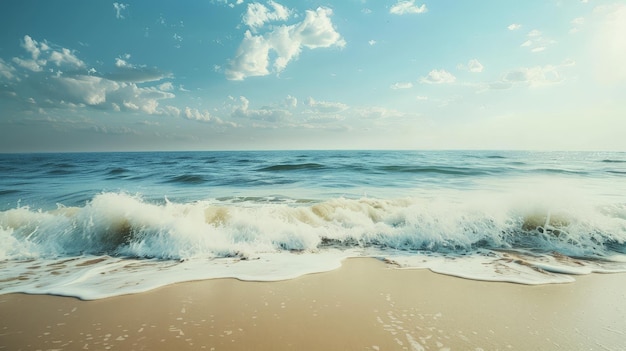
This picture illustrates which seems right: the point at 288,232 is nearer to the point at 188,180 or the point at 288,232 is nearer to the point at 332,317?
the point at 332,317

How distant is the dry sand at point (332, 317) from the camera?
9.41 ft

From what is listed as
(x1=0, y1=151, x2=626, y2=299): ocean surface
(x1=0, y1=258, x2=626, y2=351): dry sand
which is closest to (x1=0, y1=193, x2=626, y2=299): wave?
(x1=0, y1=151, x2=626, y2=299): ocean surface

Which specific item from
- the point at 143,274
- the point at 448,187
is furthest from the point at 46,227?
the point at 448,187

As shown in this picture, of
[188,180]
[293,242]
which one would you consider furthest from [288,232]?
[188,180]

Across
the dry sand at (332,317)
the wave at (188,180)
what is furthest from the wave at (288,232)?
the wave at (188,180)

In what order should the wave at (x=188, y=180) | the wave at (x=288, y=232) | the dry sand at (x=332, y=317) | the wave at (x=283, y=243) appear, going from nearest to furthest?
the dry sand at (x=332, y=317), the wave at (x=283, y=243), the wave at (x=288, y=232), the wave at (x=188, y=180)

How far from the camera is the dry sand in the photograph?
2869 millimetres

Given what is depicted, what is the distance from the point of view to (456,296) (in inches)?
153

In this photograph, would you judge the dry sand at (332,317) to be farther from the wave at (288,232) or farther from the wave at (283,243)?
the wave at (288,232)

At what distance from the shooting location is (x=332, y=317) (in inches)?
131

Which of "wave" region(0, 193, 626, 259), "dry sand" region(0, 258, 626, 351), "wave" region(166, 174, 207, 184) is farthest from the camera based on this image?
"wave" region(166, 174, 207, 184)

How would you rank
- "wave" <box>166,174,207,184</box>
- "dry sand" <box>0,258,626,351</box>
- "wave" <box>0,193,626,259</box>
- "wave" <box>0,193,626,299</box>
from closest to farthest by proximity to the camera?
"dry sand" <box>0,258,626,351</box>
"wave" <box>0,193,626,299</box>
"wave" <box>0,193,626,259</box>
"wave" <box>166,174,207,184</box>

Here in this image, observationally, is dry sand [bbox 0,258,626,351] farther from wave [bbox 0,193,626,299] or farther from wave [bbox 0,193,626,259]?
wave [bbox 0,193,626,259]

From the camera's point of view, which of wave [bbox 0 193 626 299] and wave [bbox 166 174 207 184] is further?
wave [bbox 166 174 207 184]
